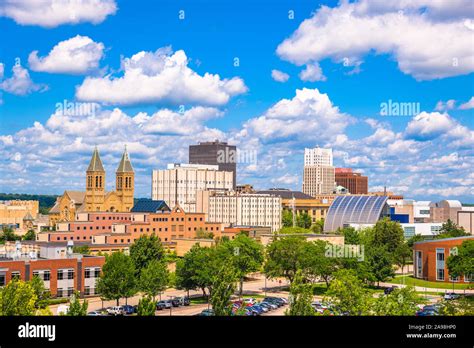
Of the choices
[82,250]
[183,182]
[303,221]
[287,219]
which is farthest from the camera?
[183,182]

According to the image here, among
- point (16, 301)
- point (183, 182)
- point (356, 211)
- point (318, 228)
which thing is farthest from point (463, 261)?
point (183, 182)

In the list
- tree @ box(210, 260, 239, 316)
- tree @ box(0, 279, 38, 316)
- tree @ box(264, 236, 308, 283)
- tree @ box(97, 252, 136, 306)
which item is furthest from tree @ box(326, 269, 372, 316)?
tree @ box(264, 236, 308, 283)

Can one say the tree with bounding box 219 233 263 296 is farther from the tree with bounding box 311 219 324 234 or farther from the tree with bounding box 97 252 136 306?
the tree with bounding box 311 219 324 234

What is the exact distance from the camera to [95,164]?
390 ft

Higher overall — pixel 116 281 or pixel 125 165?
pixel 125 165

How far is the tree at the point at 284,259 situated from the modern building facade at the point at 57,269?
13.9 m

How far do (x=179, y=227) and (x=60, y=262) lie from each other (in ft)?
129

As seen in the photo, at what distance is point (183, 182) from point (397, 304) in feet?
432

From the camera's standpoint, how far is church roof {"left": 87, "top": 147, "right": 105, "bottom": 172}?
118125 mm

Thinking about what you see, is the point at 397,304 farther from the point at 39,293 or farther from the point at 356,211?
the point at 356,211

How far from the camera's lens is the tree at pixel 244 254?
5446 cm
